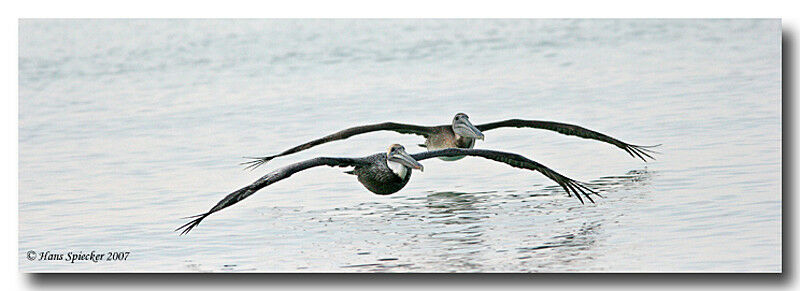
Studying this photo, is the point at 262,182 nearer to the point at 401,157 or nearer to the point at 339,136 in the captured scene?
the point at 401,157

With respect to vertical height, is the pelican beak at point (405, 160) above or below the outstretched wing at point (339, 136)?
below

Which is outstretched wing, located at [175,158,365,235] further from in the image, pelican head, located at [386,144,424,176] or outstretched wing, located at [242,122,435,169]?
outstretched wing, located at [242,122,435,169]

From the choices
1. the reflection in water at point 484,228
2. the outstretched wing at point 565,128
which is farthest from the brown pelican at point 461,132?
the reflection in water at point 484,228

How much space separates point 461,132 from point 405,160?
1.10 m

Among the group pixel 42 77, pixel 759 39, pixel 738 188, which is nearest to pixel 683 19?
pixel 759 39

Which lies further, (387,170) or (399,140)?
(399,140)

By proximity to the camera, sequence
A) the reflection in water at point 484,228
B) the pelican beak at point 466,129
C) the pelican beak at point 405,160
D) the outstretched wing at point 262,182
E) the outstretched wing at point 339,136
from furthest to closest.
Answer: the pelican beak at point 466,129, the outstretched wing at point 339,136, the pelican beak at point 405,160, the reflection in water at point 484,228, the outstretched wing at point 262,182

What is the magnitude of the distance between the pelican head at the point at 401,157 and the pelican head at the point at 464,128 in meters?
0.91

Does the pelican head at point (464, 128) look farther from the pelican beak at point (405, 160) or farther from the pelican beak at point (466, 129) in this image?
the pelican beak at point (405, 160)

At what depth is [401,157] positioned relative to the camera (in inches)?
397

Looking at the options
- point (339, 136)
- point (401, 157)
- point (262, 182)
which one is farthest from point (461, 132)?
point (262, 182)

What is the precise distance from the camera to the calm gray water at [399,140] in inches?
379

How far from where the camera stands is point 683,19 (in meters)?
10.4

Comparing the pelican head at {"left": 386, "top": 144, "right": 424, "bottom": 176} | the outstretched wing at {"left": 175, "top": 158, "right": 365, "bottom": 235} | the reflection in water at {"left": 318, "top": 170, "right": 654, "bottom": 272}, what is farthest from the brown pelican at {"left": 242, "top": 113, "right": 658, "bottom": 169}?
the outstretched wing at {"left": 175, "top": 158, "right": 365, "bottom": 235}
